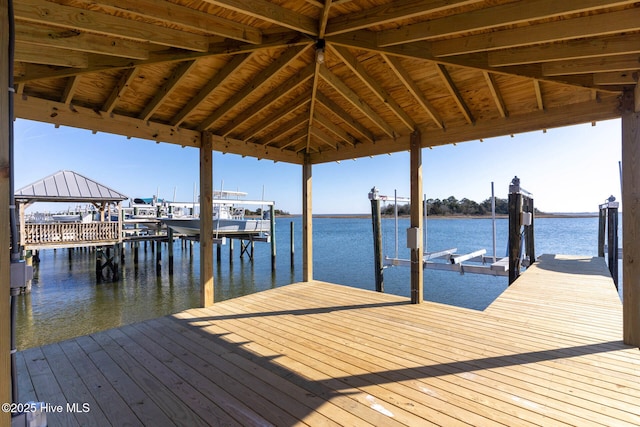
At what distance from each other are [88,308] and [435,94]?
12110 mm

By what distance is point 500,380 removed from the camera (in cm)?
248

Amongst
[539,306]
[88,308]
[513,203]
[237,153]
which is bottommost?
[88,308]

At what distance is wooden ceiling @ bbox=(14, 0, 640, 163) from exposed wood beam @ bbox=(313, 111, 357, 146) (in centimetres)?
3

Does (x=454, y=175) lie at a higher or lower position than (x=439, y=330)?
higher

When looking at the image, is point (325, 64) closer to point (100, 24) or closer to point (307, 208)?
point (100, 24)

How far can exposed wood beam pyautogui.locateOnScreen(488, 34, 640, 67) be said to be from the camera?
2.30m

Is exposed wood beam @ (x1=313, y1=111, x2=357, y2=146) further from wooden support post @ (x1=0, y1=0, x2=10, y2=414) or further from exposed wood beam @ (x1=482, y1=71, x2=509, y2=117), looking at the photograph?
wooden support post @ (x1=0, y1=0, x2=10, y2=414)

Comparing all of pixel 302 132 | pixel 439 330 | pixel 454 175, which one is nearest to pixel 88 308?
pixel 302 132

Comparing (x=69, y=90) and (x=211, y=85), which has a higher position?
(x=211, y=85)

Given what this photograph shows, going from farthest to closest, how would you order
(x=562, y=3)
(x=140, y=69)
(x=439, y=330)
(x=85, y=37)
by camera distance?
(x=439, y=330)
(x=140, y=69)
(x=85, y=37)
(x=562, y=3)

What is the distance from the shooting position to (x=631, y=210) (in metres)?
3.02

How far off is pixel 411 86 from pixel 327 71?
3.18ft

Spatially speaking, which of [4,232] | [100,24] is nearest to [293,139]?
[100,24]

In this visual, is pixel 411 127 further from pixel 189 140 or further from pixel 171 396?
pixel 171 396
